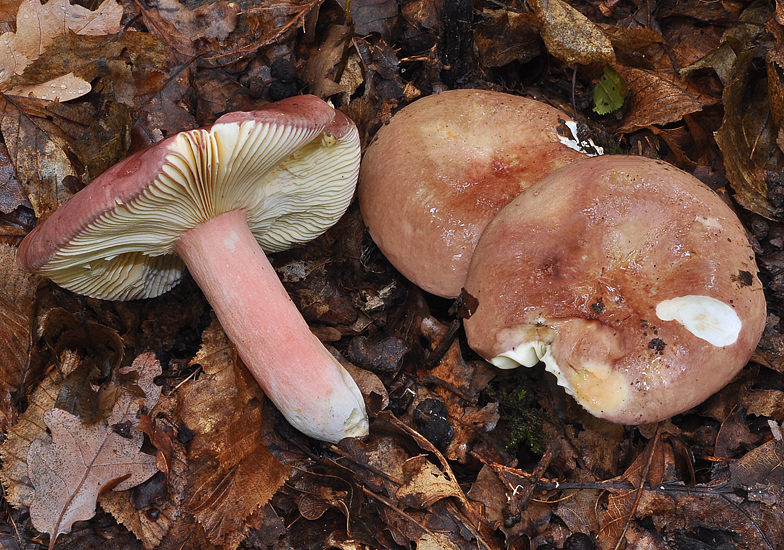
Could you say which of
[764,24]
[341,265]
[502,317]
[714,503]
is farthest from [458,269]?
[764,24]

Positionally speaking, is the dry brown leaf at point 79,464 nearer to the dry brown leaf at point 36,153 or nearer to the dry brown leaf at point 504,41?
the dry brown leaf at point 36,153

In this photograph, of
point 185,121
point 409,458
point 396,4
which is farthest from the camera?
point 396,4

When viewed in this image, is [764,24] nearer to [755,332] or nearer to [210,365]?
[755,332]

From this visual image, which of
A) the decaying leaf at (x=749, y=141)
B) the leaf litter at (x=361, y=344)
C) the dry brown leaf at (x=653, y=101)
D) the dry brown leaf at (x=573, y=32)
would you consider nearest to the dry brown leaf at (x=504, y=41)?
the leaf litter at (x=361, y=344)

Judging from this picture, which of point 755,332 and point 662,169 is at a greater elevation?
point 662,169

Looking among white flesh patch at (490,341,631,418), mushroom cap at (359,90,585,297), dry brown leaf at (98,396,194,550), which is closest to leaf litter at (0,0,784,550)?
dry brown leaf at (98,396,194,550)

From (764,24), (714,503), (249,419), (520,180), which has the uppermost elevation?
(764,24)
